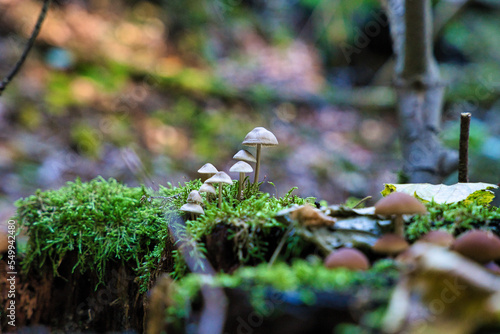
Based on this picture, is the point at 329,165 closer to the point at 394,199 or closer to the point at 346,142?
the point at 346,142

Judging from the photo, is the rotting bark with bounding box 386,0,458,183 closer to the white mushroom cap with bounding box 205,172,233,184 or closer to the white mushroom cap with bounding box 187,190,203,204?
the white mushroom cap with bounding box 205,172,233,184

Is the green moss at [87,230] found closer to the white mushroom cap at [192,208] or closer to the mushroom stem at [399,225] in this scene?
the white mushroom cap at [192,208]

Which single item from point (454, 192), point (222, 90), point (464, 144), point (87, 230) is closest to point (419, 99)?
point (464, 144)

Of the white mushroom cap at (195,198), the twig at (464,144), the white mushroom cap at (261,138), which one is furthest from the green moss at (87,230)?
the twig at (464,144)

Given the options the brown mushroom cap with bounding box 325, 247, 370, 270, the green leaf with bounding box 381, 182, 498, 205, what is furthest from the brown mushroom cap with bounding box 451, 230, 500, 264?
the green leaf with bounding box 381, 182, 498, 205

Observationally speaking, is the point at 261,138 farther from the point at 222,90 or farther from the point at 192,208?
the point at 222,90

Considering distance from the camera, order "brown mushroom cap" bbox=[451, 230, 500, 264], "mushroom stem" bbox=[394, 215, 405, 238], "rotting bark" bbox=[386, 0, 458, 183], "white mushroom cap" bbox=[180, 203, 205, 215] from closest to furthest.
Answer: "brown mushroom cap" bbox=[451, 230, 500, 264] → "mushroom stem" bbox=[394, 215, 405, 238] → "white mushroom cap" bbox=[180, 203, 205, 215] → "rotting bark" bbox=[386, 0, 458, 183]
